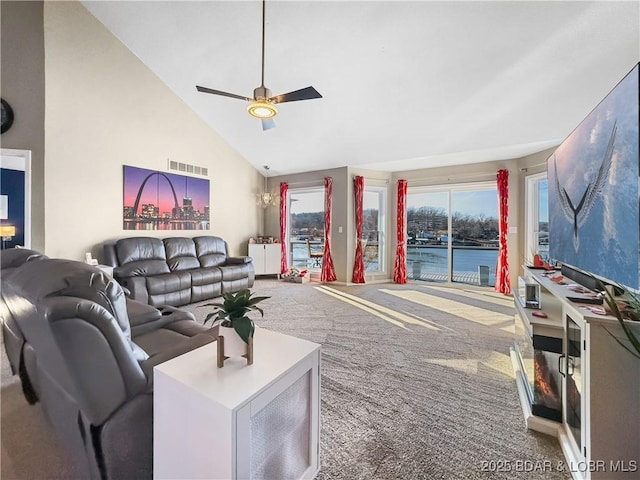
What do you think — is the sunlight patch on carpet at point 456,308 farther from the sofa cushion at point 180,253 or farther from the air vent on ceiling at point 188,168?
the air vent on ceiling at point 188,168

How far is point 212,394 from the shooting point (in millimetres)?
926

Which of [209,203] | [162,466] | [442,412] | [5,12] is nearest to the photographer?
[162,466]

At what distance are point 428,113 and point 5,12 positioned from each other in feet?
17.5

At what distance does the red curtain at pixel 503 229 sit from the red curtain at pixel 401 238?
1.71 meters

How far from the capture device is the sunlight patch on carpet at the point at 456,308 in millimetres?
3615

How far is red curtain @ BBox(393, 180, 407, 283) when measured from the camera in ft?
19.8

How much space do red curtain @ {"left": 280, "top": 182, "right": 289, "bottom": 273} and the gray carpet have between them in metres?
3.17

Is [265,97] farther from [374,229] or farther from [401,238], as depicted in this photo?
[401,238]

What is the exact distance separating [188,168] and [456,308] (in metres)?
5.15

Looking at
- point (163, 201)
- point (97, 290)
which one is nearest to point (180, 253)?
point (163, 201)

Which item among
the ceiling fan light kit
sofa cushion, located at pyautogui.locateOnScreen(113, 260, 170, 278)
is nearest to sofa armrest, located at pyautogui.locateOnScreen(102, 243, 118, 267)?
sofa cushion, located at pyautogui.locateOnScreen(113, 260, 170, 278)

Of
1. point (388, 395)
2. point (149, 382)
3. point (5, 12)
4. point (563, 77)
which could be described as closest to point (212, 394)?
point (149, 382)

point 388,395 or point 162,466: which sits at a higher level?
point 162,466

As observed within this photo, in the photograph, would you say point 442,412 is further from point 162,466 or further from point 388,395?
point 162,466
